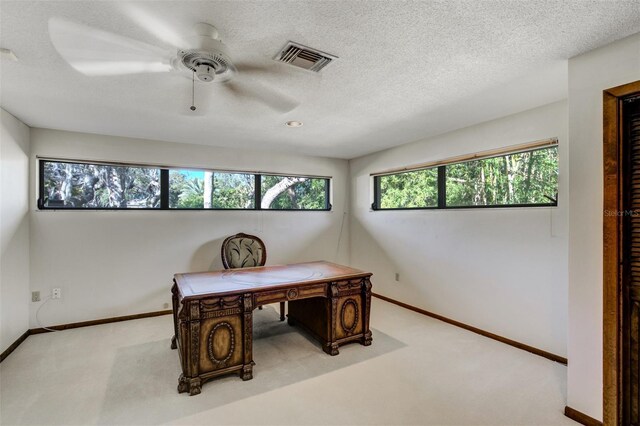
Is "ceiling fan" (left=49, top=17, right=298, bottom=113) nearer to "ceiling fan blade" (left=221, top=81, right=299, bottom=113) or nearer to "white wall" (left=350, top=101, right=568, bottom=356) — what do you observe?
"ceiling fan blade" (left=221, top=81, right=299, bottom=113)

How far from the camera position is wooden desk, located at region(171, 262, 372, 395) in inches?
85.7

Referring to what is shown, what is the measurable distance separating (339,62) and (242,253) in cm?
253

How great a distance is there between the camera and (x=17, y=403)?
203 cm

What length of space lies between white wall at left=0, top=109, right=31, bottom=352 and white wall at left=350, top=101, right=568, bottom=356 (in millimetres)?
4162

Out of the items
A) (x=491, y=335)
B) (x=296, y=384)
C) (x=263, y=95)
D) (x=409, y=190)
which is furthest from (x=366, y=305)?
(x=263, y=95)

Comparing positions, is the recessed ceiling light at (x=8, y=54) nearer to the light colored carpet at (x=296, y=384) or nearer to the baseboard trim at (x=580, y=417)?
the light colored carpet at (x=296, y=384)

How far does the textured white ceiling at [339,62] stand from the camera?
1.42 meters

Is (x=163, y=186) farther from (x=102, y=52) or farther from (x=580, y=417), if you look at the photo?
(x=580, y=417)

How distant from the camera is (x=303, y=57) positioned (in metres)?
1.83

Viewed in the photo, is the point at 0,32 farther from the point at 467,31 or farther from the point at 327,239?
the point at 327,239

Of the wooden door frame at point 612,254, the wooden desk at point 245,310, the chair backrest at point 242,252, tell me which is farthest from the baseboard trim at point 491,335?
the chair backrest at point 242,252

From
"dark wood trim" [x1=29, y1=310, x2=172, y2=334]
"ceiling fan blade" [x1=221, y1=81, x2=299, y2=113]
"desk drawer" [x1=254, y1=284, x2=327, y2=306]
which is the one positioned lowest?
"dark wood trim" [x1=29, y1=310, x2=172, y2=334]

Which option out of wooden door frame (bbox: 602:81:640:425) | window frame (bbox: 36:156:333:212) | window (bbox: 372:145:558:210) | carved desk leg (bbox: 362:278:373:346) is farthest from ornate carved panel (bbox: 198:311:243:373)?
window (bbox: 372:145:558:210)

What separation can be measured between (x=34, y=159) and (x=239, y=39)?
3.10m
